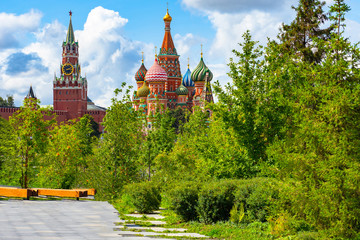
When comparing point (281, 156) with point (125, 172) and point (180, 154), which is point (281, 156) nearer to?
point (125, 172)

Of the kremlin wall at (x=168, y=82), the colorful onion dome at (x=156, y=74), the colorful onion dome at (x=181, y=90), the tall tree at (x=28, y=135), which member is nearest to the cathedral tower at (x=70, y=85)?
the kremlin wall at (x=168, y=82)

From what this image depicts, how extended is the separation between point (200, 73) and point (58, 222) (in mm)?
75430

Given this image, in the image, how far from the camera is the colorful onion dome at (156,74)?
8447 centimetres

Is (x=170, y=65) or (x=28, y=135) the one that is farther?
(x=170, y=65)

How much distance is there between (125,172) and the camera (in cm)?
2012

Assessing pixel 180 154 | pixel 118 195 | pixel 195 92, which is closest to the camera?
pixel 118 195

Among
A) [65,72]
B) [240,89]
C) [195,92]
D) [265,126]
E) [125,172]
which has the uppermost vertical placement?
[65,72]

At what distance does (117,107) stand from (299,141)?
1152cm

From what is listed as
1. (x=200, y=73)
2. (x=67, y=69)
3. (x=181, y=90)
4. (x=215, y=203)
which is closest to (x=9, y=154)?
(x=215, y=203)

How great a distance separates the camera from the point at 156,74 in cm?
8462

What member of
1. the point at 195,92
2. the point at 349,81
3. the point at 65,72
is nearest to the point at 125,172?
the point at 349,81

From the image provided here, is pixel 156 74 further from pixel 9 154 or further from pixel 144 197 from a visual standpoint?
pixel 144 197

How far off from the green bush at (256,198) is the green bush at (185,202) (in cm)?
139

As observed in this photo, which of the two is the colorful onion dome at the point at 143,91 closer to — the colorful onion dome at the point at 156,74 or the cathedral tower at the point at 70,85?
the colorful onion dome at the point at 156,74
